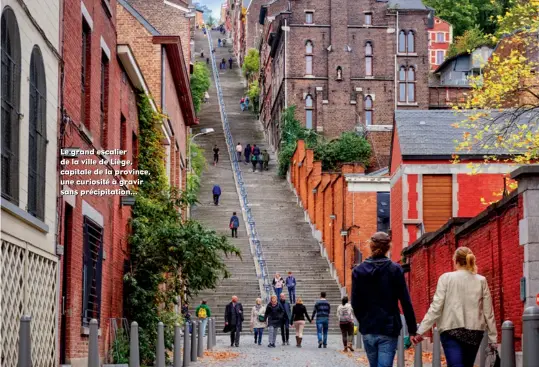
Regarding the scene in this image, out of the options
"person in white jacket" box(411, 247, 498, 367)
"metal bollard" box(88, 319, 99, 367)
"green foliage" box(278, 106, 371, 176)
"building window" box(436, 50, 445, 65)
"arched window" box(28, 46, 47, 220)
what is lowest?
"metal bollard" box(88, 319, 99, 367)

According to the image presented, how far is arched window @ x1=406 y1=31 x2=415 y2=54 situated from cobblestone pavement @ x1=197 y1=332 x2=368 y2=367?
4371cm

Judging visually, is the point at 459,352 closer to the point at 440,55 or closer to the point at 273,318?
the point at 273,318

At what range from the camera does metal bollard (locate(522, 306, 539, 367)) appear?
33.5 feet

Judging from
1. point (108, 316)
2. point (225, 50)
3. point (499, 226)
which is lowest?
point (108, 316)

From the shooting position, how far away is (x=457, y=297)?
40.9 ft

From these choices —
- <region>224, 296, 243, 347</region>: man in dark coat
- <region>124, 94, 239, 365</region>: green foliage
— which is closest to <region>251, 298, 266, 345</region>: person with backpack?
<region>224, 296, 243, 347</region>: man in dark coat

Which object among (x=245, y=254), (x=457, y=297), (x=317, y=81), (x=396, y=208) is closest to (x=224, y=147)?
(x=317, y=81)

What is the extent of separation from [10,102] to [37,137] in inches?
68.3

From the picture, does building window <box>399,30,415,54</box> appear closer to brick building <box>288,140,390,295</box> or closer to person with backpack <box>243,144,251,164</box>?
person with backpack <box>243,144,251,164</box>

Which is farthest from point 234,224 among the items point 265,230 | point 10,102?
point 10,102

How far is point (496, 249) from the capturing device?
20.7 metres

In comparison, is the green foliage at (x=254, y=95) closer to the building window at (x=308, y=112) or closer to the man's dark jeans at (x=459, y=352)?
the building window at (x=308, y=112)

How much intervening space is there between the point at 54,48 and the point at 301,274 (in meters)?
35.4

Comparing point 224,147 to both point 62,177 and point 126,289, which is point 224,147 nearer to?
point 126,289
